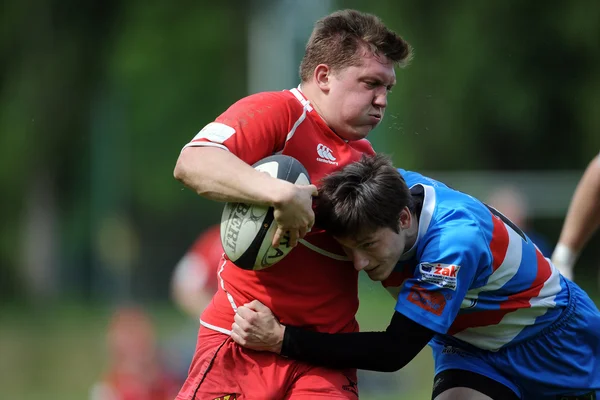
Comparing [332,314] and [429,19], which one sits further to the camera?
[429,19]

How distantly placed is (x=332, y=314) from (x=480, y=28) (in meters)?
21.5

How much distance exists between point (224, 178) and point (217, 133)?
293mm

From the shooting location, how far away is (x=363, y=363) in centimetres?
443

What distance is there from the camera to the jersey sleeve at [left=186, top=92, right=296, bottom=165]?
424cm

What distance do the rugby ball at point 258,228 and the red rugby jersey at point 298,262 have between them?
0.17 m

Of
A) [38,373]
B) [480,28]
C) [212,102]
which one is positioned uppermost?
[480,28]

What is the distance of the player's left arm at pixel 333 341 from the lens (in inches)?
173

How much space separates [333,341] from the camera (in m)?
4.41

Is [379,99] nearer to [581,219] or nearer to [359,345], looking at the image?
[359,345]

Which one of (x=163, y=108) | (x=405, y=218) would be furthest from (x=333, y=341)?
(x=163, y=108)

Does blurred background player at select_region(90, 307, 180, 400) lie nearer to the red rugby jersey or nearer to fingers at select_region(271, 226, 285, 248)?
the red rugby jersey

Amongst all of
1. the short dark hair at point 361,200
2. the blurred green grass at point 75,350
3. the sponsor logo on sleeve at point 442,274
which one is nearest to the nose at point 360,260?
the short dark hair at point 361,200

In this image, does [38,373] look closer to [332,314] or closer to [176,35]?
[332,314]

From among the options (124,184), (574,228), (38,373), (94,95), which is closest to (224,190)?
(574,228)
